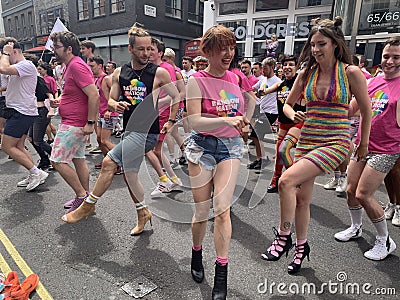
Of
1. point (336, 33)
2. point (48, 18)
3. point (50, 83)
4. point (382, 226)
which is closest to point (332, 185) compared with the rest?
point (382, 226)

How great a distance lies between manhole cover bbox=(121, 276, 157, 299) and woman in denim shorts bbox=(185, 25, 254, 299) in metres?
0.35

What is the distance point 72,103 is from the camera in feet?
10.5

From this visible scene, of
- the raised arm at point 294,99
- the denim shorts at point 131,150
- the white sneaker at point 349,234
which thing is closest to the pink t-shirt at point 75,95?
the denim shorts at point 131,150

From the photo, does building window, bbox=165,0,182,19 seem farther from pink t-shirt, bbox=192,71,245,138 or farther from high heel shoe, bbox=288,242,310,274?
high heel shoe, bbox=288,242,310,274

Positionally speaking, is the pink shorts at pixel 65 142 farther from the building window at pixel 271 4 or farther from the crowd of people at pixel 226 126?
the building window at pixel 271 4

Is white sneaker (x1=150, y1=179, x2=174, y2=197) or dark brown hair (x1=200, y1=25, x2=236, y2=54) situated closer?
dark brown hair (x1=200, y1=25, x2=236, y2=54)

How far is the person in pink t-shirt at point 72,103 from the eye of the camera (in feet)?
10.3

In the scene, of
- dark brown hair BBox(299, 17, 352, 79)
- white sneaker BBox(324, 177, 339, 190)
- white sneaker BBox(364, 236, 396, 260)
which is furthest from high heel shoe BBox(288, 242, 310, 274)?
white sneaker BBox(324, 177, 339, 190)

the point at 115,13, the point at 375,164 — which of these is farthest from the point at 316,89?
the point at 115,13

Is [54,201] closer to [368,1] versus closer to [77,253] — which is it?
[77,253]

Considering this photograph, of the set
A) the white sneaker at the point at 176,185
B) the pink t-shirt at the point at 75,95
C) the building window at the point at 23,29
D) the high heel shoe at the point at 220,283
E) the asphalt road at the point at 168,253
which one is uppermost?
the building window at the point at 23,29

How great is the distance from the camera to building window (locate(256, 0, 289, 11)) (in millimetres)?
13617

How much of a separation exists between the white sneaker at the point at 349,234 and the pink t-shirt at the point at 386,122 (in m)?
0.82

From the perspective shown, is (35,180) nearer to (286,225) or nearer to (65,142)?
(65,142)
